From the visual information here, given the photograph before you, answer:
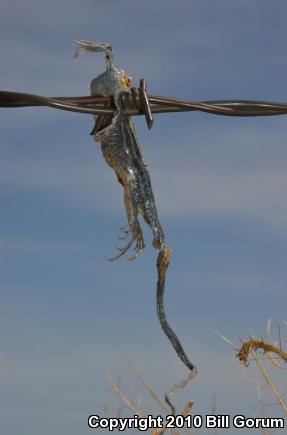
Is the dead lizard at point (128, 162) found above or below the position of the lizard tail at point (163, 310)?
above

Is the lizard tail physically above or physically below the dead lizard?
below

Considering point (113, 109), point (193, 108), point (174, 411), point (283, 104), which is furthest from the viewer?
point (283, 104)

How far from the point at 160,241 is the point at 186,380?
340mm

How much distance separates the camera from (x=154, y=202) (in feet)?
7.13

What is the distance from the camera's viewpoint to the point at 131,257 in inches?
87.2

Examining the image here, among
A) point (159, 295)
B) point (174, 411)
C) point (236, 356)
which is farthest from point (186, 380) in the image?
point (236, 356)

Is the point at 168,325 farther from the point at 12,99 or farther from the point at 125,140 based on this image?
the point at 12,99

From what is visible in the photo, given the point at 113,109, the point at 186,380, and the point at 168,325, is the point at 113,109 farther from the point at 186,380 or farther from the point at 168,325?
the point at 186,380

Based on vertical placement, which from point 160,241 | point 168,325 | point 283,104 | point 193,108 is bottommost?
point 168,325

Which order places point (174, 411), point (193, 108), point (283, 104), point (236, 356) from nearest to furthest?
point (174, 411), point (193, 108), point (283, 104), point (236, 356)

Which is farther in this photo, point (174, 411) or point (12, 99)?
point (12, 99)

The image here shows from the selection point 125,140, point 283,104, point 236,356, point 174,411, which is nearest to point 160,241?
point 125,140

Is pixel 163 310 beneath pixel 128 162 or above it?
beneath

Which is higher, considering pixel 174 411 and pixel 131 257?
pixel 131 257
